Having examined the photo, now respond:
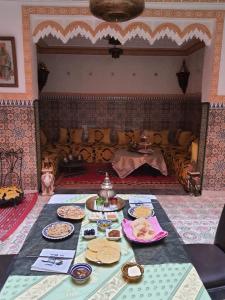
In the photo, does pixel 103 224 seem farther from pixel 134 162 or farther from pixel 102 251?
pixel 134 162

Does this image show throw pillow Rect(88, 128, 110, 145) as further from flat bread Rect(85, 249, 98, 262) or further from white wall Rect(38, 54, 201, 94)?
flat bread Rect(85, 249, 98, 262)

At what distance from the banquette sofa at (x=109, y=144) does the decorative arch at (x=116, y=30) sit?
220cm

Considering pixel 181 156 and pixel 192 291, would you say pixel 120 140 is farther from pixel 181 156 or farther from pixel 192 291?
pixel 192 291

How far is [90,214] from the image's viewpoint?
6.92 feet

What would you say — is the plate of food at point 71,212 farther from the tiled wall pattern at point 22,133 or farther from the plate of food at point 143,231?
the tiled wall pattern at point 22,133

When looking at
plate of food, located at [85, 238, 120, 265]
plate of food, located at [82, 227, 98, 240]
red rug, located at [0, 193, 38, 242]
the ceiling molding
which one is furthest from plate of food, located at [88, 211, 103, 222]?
the ceiling molding

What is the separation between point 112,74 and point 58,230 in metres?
6.04

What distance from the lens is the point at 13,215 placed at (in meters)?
3.78

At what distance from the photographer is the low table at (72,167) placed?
19.3 ft

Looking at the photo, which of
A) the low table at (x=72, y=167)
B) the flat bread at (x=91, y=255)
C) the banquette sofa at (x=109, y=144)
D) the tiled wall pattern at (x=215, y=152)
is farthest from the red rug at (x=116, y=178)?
the flat bread at (x=91, y=255)

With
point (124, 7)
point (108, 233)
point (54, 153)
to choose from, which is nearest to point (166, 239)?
point (108, 233)

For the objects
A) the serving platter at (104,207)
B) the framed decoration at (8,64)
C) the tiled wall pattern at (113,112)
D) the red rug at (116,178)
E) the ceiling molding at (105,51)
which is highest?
the ceiling molding at (105,51)

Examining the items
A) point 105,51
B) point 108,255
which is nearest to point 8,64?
point 105,51

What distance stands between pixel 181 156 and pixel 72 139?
297 cm
